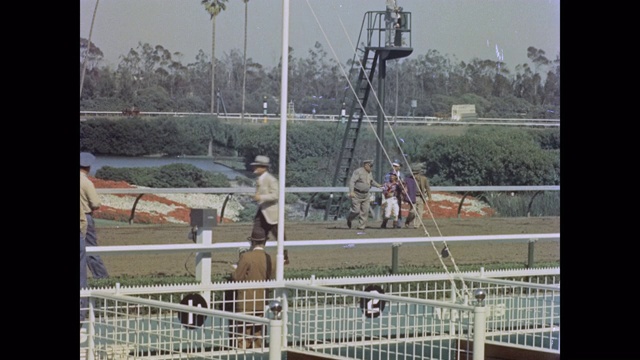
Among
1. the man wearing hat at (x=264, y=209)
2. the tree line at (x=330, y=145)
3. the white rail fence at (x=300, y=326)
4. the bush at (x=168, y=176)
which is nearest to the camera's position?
the white rail fence at (x=300, y=326)

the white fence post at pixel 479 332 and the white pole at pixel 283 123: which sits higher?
the white pole at pixel 283 123

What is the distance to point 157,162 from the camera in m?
6.72

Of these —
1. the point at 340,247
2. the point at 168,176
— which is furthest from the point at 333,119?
the point at 168,176

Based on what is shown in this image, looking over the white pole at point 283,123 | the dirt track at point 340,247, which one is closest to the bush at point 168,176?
the dirt track at point 340,247

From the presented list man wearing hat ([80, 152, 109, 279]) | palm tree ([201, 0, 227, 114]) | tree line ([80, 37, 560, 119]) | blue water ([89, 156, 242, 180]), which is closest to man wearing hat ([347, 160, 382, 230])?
tree line ([80, 37, 560, 119])

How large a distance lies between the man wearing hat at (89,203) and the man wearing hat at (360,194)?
2420mm

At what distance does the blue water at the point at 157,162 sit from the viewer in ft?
21.2

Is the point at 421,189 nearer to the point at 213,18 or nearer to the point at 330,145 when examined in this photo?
the point at 330,145

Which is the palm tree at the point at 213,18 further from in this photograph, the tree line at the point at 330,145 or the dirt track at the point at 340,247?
the dirt track at the point at 340,247
